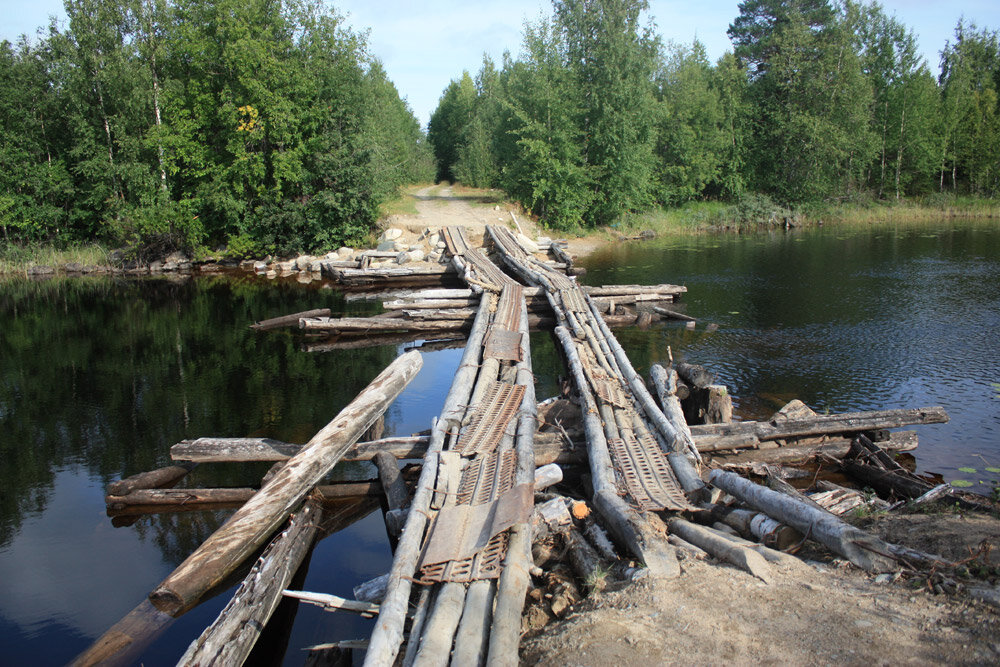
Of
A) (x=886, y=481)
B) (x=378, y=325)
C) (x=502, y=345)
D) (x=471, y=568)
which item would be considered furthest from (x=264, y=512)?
(x=378, y=325)

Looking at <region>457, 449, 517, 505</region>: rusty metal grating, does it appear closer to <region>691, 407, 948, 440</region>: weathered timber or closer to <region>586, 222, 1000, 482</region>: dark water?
<region>691, 407, 948, 440</region>: weathered timber

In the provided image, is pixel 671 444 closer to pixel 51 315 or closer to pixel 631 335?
pixel 631 335

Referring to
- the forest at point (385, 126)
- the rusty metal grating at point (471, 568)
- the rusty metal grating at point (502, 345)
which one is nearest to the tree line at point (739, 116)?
the forest at point (385, 126)

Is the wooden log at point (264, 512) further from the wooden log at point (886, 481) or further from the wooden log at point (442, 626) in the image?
the wooden log at point (886, 481)

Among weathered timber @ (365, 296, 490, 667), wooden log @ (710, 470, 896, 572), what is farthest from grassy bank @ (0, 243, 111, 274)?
wooden log @ (710, 470, 896, 572)

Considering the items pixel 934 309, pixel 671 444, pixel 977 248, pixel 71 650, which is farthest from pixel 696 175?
pixel 71 650

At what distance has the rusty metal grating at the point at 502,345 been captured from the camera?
10966 mm

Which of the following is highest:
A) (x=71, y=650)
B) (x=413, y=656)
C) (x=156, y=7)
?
(x=156, y=7)

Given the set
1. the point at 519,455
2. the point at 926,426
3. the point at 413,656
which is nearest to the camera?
the point at 413,656

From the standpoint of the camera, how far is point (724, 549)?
16.7ft

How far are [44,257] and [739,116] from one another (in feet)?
130

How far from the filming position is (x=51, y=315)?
1958cm

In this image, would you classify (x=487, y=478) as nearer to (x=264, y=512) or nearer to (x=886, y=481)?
(x=264, y=512)

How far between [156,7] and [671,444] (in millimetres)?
30797
